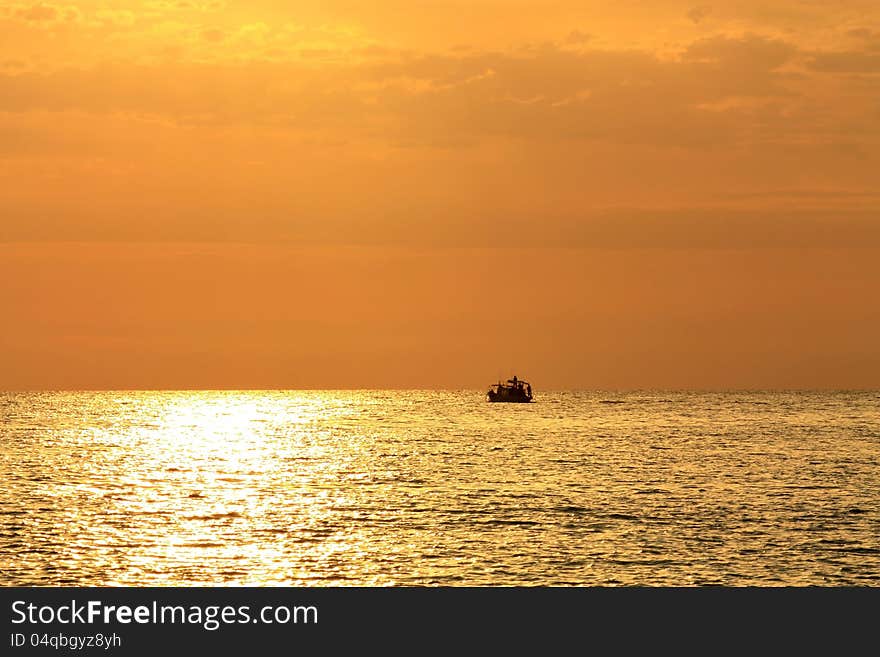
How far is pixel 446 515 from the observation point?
67312 mm

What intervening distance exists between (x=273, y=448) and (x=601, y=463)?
160 ft

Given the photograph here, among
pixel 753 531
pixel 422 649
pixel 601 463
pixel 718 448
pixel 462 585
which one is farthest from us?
pixel 718 448

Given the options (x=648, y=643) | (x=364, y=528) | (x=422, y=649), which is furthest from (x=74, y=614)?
(x=364, y=528)

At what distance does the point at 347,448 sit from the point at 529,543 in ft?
271

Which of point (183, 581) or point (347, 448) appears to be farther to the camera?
point (347, 448)

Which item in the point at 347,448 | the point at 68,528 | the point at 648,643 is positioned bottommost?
the point at 648,643

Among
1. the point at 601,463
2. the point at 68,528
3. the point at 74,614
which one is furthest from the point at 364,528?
the point at 601,463

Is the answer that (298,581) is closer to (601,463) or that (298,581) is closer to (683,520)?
(683,520)

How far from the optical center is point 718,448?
132 meters

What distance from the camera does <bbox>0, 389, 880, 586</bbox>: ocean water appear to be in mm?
48312

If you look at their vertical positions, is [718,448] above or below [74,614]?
above

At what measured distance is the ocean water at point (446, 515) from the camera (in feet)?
159

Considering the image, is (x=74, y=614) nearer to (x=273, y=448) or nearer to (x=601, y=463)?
(x=601, y=463)

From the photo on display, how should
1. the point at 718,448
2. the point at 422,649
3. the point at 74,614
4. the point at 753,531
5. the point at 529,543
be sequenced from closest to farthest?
the point at 422,649, the point at 74,614, the point at 529,543, the point at 753,531, the point at 718,448
